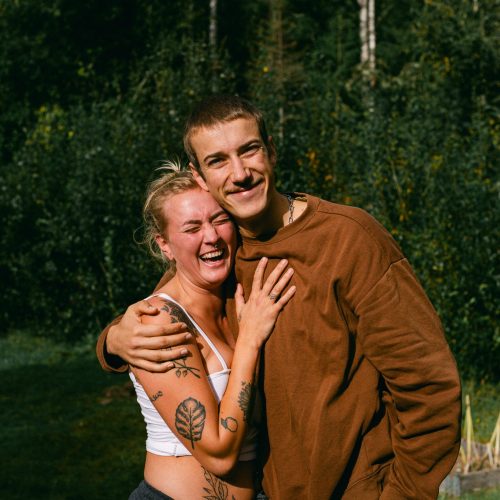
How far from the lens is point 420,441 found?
7.34 ft

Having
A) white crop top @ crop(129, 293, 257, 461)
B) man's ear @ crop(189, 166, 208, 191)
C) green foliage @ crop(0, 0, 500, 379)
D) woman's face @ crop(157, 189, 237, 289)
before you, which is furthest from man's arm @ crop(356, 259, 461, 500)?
green foliage @ crop(0, 0, 500, 379)

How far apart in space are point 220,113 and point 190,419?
991 millimetres

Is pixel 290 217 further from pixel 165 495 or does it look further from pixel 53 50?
pixel 53 50

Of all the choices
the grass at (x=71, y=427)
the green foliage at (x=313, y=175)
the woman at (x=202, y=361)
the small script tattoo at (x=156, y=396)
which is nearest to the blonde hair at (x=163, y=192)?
the woman at (x=202, y=361)

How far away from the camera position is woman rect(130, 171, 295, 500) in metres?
2.36

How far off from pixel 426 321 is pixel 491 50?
11335mm

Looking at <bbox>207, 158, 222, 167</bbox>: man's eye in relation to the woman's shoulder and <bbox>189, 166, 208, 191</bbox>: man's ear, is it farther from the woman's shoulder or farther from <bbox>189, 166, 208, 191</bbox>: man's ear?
the woman's shoulder

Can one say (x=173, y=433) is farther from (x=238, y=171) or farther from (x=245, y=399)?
(x=238, y=171)

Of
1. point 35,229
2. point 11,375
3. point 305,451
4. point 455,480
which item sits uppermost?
point 305,451

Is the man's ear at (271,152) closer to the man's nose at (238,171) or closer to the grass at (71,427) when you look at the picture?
the man's nose at (238,171)

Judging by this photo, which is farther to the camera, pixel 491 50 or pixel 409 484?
pixel 491 50

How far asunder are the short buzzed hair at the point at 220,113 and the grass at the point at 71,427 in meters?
3.67

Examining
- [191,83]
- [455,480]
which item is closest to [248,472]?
[455,480]

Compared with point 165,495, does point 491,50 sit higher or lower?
higher
